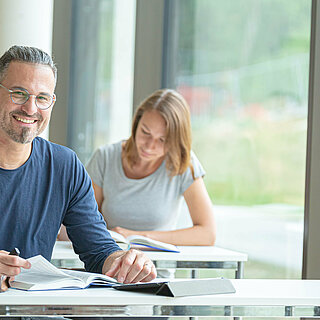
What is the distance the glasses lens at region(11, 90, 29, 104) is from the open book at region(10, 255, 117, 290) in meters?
0.55

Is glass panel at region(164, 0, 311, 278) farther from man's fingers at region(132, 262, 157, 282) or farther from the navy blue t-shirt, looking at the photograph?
man's fingers at region(132, 262, 157, 282)

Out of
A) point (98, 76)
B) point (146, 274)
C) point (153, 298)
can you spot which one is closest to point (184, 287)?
point (153, 298)

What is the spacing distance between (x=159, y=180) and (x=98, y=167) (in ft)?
1.10

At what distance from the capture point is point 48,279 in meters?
1.56

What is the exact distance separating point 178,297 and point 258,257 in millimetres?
1864

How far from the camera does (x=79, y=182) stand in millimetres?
2055

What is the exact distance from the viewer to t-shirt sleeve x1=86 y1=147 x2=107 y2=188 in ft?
10.6

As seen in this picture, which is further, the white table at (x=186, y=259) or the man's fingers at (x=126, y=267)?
the white table at (x=186, y=259)

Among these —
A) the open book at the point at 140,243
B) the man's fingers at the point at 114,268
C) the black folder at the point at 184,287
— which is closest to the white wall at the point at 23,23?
the open book at the point at 140,243

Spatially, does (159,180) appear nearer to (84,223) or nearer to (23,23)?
(84,223)

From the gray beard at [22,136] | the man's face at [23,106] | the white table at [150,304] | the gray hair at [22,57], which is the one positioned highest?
the gray hair at [22,57]

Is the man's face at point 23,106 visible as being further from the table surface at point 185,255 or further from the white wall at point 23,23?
the white wall at point 23,23

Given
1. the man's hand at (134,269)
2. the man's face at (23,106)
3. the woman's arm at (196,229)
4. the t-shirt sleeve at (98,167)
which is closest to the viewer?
the man's hand at (134,269)

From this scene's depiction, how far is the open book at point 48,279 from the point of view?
59.2 inches
